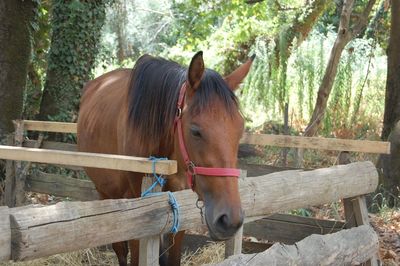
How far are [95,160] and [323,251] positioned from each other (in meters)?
1.83

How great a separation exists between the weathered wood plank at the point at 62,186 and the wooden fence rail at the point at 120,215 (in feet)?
8.58

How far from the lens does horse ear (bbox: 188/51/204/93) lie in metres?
2.97

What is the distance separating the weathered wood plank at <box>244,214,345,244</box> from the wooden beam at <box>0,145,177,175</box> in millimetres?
2287

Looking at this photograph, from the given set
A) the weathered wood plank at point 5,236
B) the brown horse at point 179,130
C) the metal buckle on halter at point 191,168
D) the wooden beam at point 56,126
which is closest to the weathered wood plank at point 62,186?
the wooden beam at point 56,126

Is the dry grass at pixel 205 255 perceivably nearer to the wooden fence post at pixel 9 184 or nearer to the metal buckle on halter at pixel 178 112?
the metal buckle on halter at pixel 178 112

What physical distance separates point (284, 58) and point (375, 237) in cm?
872

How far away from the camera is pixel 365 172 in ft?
15.4

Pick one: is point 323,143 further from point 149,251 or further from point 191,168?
point 149,251

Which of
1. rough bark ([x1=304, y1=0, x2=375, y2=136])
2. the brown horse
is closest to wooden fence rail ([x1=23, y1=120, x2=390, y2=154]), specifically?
the brown horse

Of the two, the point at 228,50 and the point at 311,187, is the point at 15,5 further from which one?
the point at 228,50

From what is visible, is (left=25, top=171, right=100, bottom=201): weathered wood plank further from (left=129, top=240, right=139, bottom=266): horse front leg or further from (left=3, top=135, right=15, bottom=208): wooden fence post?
Result: (left=129, top=240, right=139, bottom=266): horse front leg

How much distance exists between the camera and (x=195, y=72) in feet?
9.97

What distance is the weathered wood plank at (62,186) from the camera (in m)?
5.91

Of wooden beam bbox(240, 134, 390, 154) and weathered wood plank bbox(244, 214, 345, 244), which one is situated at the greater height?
wooden beam bbox(240, 134, 390, 154)
